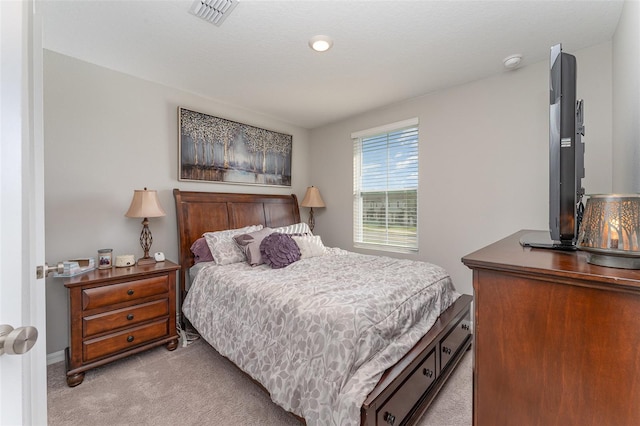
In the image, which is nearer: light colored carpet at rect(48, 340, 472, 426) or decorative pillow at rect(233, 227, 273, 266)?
light colored carpet at rect(48, 340, 472, 426)

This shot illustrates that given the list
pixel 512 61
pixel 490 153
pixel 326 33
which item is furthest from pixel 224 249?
pixel 512 61

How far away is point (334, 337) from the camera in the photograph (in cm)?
137

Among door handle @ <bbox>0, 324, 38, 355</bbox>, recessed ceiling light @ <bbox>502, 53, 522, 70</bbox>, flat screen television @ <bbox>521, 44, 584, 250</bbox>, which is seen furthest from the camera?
recessed ceiling light @ <bbox>502, 53, 522, 70</bbox>

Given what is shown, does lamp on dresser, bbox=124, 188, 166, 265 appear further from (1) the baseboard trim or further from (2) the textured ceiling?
(2) the textured ceiling

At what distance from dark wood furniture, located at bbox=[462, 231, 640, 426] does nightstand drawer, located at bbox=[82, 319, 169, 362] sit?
95.3 inches

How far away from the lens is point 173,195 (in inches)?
114

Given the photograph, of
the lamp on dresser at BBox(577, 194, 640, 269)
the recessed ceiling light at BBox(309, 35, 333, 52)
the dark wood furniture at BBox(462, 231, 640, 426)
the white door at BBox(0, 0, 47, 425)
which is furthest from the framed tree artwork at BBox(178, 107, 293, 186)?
the lamp on dresser at BBox(577, 194, 640, 269)

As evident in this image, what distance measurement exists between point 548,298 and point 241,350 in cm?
181

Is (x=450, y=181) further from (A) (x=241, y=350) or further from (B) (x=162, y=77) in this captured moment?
(B) (x=162, y=77)

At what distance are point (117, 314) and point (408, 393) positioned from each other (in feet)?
7.15

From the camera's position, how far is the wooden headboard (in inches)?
112

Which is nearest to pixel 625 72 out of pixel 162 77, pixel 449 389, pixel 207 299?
pixel 449 389

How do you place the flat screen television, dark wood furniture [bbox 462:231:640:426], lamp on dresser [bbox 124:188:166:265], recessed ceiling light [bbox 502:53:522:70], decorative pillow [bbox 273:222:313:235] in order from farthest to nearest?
decorative pillow [bbox 273:222:313:235], lamp on dresser [bbox 124:188:166:265], recessed ceiling light [bbox 502:53:522:70], the flat screen television, dark wood furniture [bbox 462:231:640:426]

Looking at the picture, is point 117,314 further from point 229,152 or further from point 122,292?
point 229,152
